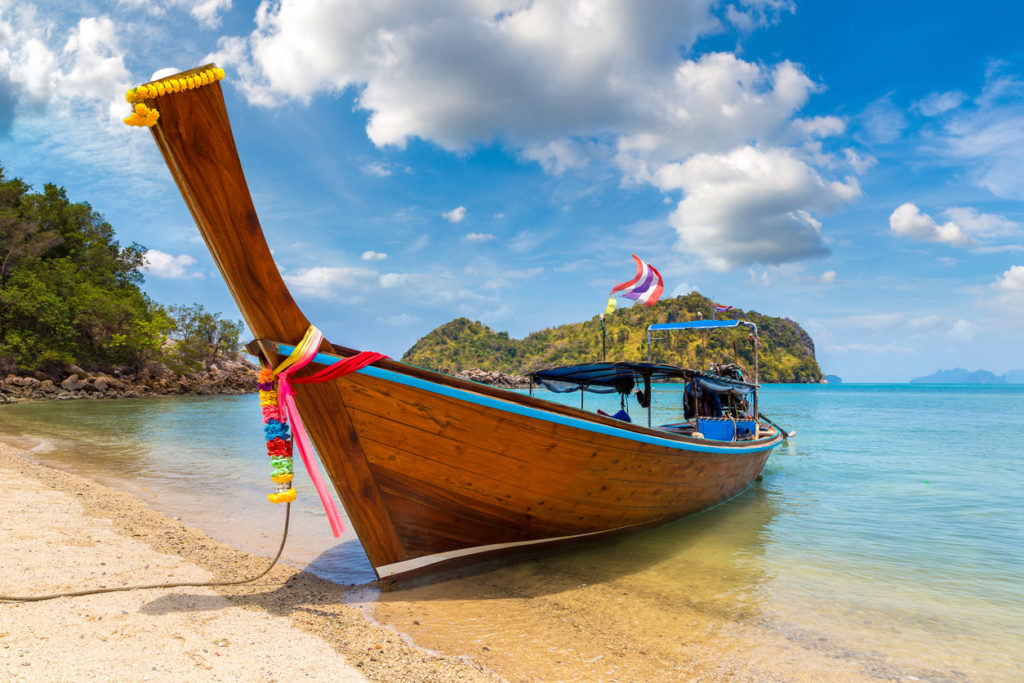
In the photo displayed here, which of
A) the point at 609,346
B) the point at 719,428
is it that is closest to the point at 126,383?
the point at 719,428

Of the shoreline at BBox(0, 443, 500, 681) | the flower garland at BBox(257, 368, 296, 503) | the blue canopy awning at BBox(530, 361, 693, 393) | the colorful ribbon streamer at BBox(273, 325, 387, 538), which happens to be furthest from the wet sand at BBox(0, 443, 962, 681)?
the blue canopy awning at BBox(530, 361, 693, 393)

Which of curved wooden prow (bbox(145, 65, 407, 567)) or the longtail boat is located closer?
curved wooden prow (bbox(145, 65, 407, 567))

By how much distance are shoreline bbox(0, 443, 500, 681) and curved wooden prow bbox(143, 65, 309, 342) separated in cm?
186

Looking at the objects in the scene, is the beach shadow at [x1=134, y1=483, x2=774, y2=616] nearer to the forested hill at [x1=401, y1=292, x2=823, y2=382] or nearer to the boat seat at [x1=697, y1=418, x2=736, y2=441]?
the boat seat at [x1=697, y1=418, x2=736, y2=441]

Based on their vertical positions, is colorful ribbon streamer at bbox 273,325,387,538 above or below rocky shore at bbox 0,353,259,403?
above

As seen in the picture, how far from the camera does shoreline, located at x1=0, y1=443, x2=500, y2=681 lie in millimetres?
2752

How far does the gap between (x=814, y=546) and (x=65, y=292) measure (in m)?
45.9

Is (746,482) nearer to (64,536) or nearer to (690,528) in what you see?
(690,528)

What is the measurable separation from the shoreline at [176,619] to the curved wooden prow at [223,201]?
1.86 meters

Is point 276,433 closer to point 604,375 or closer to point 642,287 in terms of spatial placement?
point 604,375

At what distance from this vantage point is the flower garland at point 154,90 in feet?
8.58

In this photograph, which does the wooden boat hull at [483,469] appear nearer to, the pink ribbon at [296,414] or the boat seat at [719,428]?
the pink ribbon at [296,414]

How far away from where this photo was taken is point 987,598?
17.3 ft

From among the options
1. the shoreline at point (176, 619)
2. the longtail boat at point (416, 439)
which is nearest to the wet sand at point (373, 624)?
the shoreline at point (176, 619)
